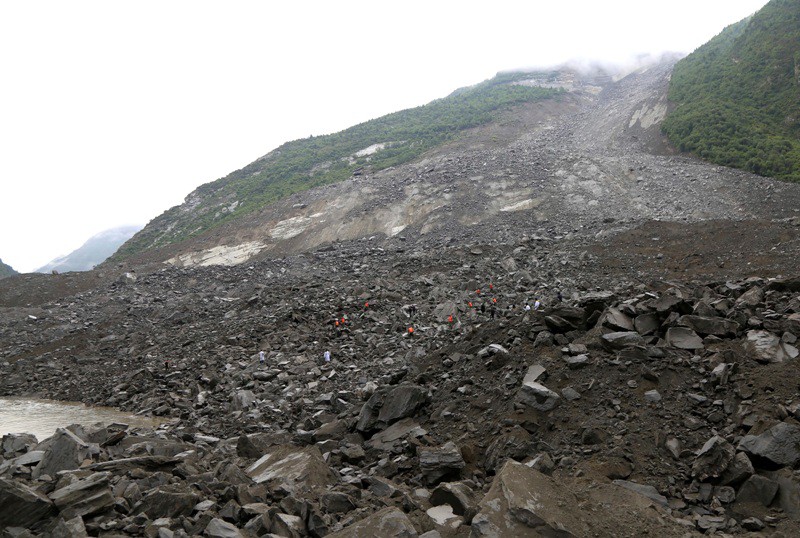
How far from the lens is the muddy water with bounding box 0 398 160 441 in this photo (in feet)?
37.8

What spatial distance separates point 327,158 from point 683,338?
4973 centimetres

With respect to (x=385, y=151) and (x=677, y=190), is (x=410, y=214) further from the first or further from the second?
(x=385, y=151)

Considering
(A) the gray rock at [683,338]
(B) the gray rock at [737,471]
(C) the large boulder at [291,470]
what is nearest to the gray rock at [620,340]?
(A) the gray rock at [683,338]

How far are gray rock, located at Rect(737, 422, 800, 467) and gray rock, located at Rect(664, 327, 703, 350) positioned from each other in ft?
6.42

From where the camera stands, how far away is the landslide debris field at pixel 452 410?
17.3 ft

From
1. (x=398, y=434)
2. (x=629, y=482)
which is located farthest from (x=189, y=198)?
Answer: (x=629, y=482)

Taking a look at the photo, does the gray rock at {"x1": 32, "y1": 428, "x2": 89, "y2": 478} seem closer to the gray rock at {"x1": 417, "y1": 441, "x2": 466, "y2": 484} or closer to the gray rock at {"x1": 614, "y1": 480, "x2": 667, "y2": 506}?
the gray rock at {"x1": 417, "y1": 441, "x2": 466, "y2": 484}

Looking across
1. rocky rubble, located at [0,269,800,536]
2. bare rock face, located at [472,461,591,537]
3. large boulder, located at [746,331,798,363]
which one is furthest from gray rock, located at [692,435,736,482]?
large boulder, located at [746,331,798,363]

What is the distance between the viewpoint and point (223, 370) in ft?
45.1

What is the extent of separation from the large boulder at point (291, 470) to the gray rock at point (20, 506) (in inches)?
98.2

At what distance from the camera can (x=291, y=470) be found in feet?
22.8

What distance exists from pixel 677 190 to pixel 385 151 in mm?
29527

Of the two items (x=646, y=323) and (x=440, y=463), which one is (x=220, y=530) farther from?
(x=646, y=323)

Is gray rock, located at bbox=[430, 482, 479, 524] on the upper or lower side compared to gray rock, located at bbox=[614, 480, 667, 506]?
upper
